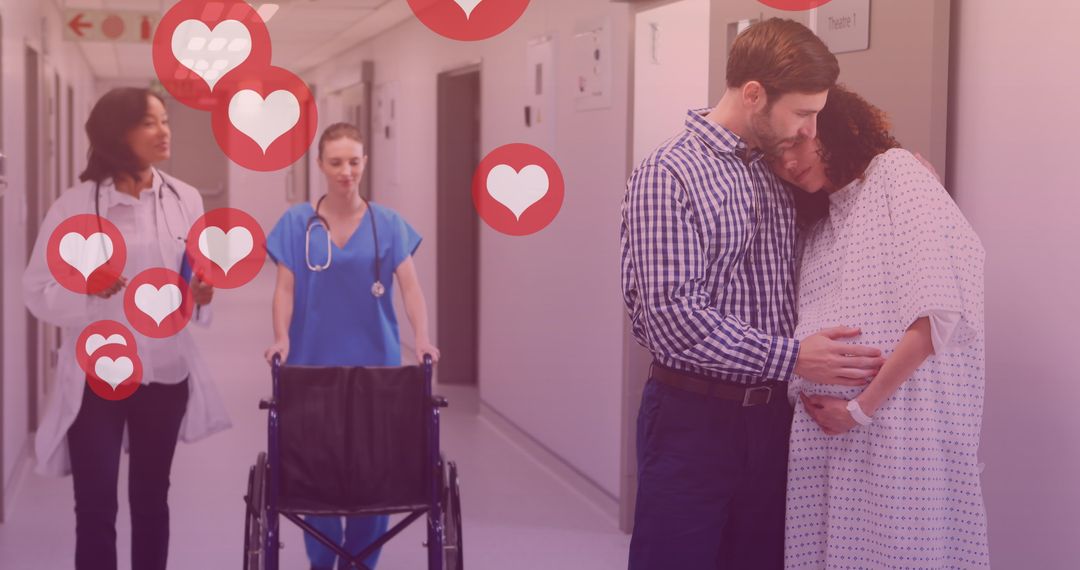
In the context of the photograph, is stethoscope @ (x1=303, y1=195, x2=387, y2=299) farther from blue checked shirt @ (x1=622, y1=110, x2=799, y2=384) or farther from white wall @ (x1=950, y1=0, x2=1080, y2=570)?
white wall @ (x1=950, y1=0, x2=1080, y2=570)

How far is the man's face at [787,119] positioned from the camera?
1.98 meters

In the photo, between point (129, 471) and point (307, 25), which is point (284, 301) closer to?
point (129, 471)

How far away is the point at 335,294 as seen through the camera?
359cm

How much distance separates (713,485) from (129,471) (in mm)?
1721

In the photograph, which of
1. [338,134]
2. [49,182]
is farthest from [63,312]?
[49,182]

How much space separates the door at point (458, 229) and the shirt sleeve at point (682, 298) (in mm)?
5701

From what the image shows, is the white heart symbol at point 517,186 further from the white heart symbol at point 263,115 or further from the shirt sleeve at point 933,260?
the white heart symbol at point 263,115

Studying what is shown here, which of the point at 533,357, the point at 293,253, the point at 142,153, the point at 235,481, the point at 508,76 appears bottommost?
the point at 235,481

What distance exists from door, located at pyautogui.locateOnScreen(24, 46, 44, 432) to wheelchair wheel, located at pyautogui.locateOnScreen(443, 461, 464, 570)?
3.90 meters

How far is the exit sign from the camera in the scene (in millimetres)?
8273

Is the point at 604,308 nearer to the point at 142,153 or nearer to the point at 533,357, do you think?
the point at 533,357

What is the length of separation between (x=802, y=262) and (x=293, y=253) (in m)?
1.90

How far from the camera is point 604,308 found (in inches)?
191

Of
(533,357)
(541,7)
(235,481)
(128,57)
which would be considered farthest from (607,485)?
(128,57)
